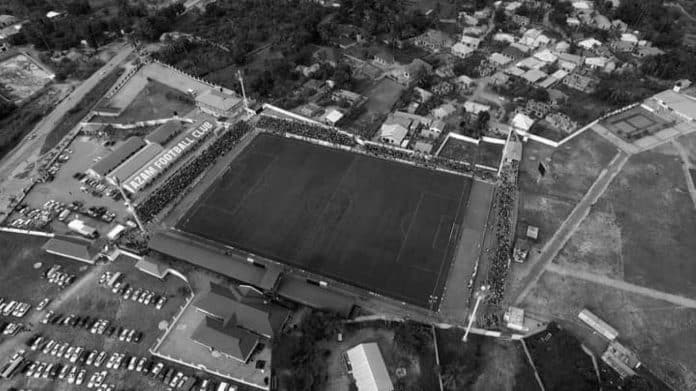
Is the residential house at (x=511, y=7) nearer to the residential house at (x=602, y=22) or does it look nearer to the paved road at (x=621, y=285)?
the residential house at (x=602, y=22)

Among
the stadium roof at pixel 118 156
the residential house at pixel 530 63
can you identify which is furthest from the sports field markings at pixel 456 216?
the stadium roof at pixel 118 156

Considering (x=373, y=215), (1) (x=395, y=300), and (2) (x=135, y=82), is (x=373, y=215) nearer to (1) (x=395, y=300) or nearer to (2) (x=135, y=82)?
(1) (x=395, y=300)

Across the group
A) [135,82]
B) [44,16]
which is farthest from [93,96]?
[44,16]

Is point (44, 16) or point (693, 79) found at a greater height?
point (44, 16)

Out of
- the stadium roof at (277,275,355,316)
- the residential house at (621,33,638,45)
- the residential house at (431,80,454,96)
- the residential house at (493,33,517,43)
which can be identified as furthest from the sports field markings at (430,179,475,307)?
the residential house at (621,33,638,45)

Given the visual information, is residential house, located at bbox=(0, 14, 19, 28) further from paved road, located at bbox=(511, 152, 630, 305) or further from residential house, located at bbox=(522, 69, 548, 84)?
paved road, located at bbox=(511, 152, 630, 305)

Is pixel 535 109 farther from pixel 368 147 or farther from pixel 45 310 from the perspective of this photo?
pixel 45 310

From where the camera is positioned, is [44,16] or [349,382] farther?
[44,16]
